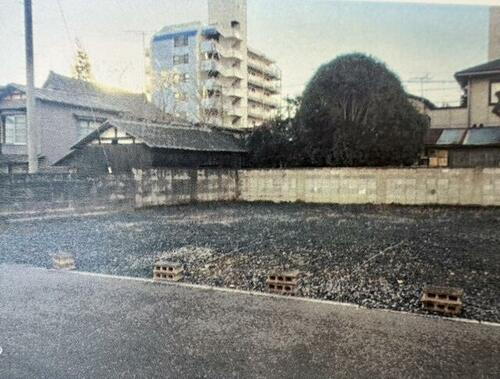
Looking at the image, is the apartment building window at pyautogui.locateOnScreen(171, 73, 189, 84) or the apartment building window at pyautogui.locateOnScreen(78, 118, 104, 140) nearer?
the apartment building window at pyautogui.locateOnScreen(78, 118, 104, 140)

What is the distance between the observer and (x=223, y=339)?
2051 mm

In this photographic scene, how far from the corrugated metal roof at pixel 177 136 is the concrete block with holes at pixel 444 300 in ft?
26.8

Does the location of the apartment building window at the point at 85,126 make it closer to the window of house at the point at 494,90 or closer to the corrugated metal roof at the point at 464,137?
the corrugated metal roof at the point at 464,137

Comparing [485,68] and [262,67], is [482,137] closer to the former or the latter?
[485,68]

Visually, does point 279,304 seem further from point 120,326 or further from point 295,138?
point 295,138

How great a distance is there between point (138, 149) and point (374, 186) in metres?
5.81

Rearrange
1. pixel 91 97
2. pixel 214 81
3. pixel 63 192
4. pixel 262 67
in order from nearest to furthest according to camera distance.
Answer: pixel 63 192
pixel 91 97
pixel 214 81
pixel 262 67

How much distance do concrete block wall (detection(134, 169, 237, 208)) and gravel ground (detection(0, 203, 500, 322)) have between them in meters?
1.24

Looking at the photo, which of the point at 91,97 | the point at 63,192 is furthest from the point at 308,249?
the point at 91,97

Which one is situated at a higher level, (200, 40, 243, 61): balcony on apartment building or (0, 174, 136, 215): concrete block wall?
(200, 40, 243, 61): balcony on apartment building

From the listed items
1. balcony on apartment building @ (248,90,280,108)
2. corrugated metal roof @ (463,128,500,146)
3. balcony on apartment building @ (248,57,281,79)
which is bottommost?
corrugated metal roof @ (463,128,500,146)

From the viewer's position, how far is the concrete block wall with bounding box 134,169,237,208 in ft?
29.4

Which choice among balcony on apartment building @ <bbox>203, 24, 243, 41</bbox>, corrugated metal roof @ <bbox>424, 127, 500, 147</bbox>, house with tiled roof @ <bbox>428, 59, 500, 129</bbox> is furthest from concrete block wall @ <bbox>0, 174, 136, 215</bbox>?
house with tiled roof @ <bbox>428, 59, 500, 129</bbox>

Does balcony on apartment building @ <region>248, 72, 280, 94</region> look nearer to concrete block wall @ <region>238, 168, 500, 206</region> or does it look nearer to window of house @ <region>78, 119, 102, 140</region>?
window of house @ <region>78, 119, 102, 140</region>
